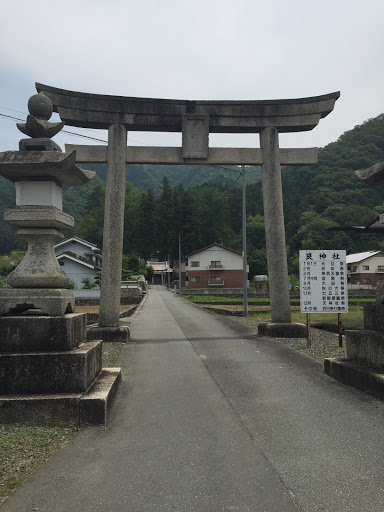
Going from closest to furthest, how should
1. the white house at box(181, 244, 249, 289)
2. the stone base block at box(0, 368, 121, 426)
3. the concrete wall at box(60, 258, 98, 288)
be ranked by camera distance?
1. the stone base block at box(0, 368, 121, 426)
2. the concrete wall at box(60, 258, 98, 288)
3. the white house at box(181, 244, 249, 289)

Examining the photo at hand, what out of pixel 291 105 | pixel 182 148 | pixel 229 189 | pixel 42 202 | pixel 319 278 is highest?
pixel 229 189

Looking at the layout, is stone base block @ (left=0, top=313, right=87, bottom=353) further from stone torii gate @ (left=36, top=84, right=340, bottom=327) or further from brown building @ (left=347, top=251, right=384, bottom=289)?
brown building @ (left=347, top=251, right=384, bottom=289)

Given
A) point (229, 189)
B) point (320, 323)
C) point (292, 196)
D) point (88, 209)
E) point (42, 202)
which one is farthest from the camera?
point (229, 189)

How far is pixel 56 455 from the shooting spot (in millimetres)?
3701

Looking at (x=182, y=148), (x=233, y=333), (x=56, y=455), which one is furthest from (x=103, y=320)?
(x=56, y=455)

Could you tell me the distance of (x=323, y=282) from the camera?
926 cm

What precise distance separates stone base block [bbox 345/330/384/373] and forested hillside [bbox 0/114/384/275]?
56.5 metres

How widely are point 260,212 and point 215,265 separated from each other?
34751mm

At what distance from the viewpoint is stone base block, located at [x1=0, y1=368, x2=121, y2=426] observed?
4387 millimetres

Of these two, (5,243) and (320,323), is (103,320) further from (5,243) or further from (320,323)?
Result: (5,243)

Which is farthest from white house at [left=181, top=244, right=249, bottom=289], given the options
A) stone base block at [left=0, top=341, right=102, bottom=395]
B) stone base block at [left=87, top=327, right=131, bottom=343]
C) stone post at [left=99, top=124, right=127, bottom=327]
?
stone base block at [left=0, top=341, right=102, bottom=395]

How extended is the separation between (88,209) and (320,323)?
8246 cm

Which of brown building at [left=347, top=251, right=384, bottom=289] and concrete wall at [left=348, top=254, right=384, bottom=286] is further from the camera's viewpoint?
concrete wall at [left=348, top=254, right=384, bottom=286]

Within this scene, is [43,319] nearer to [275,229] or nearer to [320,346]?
[320,346]
